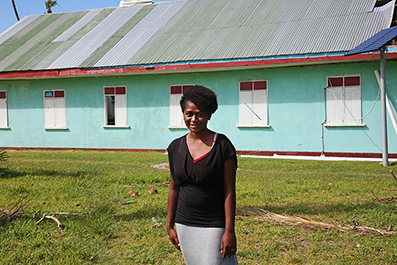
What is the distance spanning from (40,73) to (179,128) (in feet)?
19.8

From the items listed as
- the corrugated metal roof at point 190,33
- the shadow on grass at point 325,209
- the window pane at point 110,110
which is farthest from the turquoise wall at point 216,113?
the shadow on grass at point 325,209

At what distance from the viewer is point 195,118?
8.29 feet

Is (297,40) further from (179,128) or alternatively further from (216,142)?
(216,142)

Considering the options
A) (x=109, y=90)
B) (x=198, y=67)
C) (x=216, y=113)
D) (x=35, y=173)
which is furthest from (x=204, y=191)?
(x=109, y=90)

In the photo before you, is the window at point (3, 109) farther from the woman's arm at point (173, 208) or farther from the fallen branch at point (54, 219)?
the woman's arm at point (173, 208)

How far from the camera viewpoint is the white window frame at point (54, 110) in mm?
16219

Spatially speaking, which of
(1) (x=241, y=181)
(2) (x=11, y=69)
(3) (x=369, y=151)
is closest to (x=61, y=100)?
(2) (x=11, y=69)

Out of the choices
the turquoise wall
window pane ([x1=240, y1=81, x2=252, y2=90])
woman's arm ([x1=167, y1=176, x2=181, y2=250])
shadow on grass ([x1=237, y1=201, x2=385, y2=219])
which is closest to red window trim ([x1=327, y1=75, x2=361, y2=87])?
the turquoise wall

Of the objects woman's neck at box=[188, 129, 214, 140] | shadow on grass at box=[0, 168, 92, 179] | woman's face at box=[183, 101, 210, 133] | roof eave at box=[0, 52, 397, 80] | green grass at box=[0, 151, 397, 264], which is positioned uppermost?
roof eave at box=[0, 52, 397, 80]

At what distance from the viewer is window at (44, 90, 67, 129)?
1622cm

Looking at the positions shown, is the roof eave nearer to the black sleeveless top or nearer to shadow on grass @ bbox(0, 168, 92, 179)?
shadow on grass @ bbox(0, 168, 92, 179)

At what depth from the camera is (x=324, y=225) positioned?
485 cm

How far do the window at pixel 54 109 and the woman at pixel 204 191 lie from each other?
48.3 ft

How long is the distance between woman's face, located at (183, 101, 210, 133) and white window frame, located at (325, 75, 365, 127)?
1122 cm
